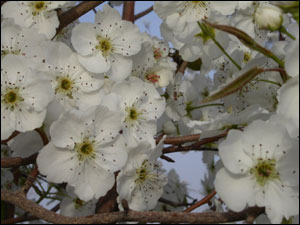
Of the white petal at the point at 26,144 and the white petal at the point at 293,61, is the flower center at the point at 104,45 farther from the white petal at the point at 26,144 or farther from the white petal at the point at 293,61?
the white petal at the point at 293,61

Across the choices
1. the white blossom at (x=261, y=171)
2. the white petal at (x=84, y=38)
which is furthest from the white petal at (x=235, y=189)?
the white petal at (x=84, y=38)

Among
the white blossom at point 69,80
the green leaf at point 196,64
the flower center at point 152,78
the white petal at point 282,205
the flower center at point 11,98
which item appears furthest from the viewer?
the green leaf at point 196,64

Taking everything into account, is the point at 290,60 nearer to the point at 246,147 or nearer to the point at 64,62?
the point at 246,147

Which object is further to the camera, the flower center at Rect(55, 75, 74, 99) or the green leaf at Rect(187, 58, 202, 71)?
the green leaf at Rect(187, 58, 202, 71)

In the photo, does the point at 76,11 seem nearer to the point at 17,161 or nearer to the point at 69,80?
the point at 69,80

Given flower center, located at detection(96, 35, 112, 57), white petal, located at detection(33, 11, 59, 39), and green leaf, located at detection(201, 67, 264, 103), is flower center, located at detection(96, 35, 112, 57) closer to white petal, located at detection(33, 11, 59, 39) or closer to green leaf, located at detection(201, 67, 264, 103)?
white petal, located at detection(33, 11, 59, 39)

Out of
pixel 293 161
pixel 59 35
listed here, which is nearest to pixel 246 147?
pixel 293 161

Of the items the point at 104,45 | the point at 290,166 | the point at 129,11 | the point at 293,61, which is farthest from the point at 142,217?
the point at 129,11

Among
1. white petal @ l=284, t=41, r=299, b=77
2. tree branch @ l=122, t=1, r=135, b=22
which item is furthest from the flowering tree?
tree branch @ l=122, t=1, r=135, b=22
